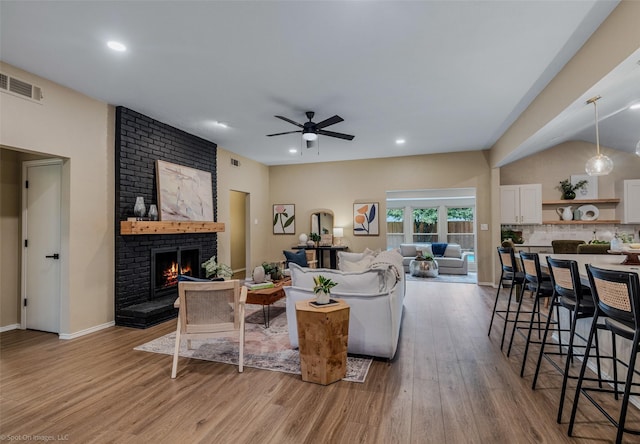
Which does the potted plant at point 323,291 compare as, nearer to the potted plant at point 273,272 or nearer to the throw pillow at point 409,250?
the potted plant at point 273,272

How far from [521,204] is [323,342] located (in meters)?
6.24

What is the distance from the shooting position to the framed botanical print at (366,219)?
25.4 feet

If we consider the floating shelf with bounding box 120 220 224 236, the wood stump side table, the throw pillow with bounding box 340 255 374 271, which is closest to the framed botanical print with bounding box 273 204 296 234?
the floating shelf with bounding box 120 220 224 236

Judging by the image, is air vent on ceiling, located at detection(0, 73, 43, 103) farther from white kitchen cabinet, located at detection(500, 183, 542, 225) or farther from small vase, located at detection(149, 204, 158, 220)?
white kitchen cabinet, located at detection(500, 183, 542, 225)

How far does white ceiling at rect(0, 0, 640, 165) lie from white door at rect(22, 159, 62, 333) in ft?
4.25

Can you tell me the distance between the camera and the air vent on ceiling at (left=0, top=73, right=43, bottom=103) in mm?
3205

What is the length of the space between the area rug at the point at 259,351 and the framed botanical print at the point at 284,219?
448 cm

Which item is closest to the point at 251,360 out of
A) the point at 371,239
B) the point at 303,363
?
the point at 303,363

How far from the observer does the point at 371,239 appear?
782cm

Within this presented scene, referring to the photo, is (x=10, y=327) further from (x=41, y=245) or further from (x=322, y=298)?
(x=322, y=298)

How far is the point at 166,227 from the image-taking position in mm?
4723

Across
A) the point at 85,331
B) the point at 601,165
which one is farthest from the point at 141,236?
the point at 601,165

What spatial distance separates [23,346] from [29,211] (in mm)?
1752

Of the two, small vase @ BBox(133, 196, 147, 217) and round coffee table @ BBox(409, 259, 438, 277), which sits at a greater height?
small vase @ BBox(133, 196, 147, 217)
